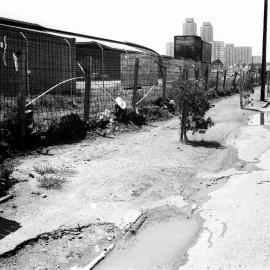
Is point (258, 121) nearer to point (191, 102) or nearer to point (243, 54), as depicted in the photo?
point (191, 102)

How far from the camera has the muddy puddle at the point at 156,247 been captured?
3916 mm

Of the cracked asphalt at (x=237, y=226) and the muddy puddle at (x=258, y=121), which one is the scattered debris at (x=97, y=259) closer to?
the cracked asphalt at (x=237, y=226)

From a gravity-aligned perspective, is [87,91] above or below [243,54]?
below

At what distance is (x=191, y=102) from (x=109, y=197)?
446cm

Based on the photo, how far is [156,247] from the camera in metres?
4.30

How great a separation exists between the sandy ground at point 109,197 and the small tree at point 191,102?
49 cm

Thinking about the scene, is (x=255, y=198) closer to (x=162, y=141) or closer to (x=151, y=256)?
(x=151, y=256)

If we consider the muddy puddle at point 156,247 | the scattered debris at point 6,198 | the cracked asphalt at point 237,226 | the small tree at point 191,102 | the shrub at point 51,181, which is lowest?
the muddy puddle at point 156,247

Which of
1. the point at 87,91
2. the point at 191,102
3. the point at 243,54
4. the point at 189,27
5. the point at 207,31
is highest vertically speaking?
the point at 189,27

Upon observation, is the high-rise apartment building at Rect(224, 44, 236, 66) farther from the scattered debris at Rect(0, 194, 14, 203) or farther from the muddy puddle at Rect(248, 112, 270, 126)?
the scattered debris at Rect(0, 194, 14, 203)

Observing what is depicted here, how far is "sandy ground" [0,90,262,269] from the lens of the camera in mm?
4164

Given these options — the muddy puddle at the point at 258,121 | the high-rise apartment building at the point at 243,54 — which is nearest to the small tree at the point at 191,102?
the muddy puddle at the point at 258,121

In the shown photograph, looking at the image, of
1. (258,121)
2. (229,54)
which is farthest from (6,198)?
(229,54)

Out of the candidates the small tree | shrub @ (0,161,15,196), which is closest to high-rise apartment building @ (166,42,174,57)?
the small tree
